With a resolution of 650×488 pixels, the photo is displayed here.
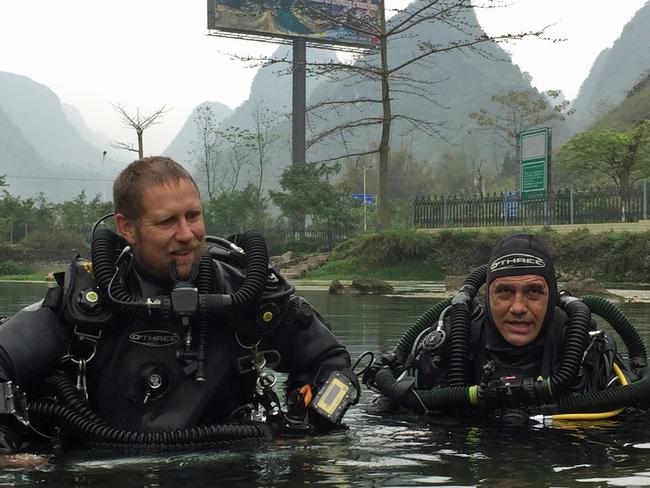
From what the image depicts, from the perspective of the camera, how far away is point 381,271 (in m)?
26.6

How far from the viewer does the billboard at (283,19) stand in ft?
180

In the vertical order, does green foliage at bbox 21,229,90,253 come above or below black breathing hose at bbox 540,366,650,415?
above

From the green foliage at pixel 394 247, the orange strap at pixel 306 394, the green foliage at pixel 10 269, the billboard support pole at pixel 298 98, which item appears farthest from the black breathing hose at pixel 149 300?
the billboard support pole at pixel 298 98

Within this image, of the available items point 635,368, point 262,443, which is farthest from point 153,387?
point 635,368

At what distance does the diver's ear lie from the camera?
3.65 metres

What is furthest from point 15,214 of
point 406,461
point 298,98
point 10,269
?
point 406,461

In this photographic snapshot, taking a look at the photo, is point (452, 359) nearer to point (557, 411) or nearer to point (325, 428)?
point (557, 411)

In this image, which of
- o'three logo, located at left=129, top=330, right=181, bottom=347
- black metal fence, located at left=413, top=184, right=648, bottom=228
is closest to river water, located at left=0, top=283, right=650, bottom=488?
o'three logo, located at left=129, top=330, right=181, bottom=347

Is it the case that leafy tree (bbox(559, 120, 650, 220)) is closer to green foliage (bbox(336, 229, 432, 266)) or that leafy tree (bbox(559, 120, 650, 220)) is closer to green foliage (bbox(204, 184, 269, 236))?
green foliage (bbox(336, 229, 432, 266))

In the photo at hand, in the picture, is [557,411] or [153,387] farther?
[557,411]

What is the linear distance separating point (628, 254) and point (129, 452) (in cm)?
2090

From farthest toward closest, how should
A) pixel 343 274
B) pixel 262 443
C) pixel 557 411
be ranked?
pixel 343 274, pixel 557 411, pixel 262 443

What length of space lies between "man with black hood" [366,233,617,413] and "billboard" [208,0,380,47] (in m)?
50.4

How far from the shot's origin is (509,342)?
4.54 meters
